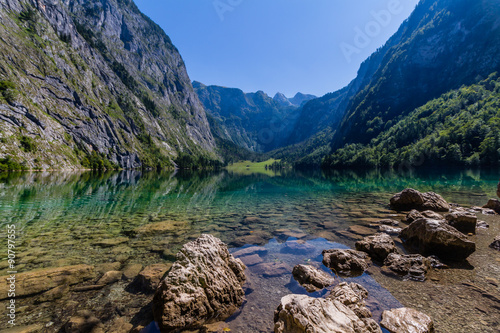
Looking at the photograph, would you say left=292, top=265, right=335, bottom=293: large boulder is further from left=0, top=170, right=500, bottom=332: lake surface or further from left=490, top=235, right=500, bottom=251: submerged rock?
left=490, top=235, right=500, bottom=251: submerged rock

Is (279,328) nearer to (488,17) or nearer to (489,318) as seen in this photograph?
(489,318)

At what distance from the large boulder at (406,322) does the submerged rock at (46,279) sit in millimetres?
11287

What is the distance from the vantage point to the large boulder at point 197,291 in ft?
20.7

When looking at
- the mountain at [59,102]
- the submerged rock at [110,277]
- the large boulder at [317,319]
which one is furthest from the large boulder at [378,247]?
the mountain at [59,102]

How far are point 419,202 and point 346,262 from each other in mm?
17348

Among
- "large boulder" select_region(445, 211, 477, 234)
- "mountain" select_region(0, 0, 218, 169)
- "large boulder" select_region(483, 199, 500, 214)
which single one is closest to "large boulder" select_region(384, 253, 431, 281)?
"large boulder" select_region(445, 211, 477, 234)

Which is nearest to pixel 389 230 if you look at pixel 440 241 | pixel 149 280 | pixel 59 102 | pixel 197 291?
pixel 440 241

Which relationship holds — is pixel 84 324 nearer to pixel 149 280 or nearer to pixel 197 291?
pixel 149 280

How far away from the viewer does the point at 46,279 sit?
8.72m

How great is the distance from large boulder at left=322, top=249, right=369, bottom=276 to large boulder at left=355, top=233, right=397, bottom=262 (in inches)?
19.2

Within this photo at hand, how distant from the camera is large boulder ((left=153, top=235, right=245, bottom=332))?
632 centimetres

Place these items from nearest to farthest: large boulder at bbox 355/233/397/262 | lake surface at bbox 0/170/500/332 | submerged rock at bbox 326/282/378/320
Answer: submerged rock at bbox 326/282/378/320 → lake surface at bbox 0/170/500/332 → large boulder at bbox 355/233/397/262

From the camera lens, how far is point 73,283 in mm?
8719

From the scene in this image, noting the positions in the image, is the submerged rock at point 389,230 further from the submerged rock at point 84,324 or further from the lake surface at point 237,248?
the submerged rock at point 84,324
